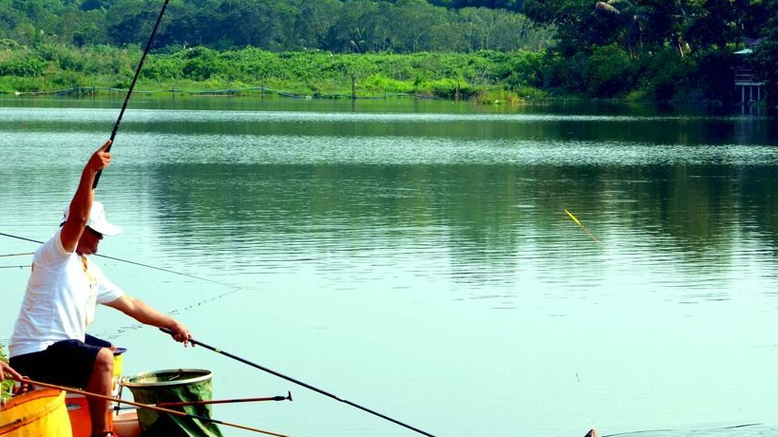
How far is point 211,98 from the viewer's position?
76.9 m

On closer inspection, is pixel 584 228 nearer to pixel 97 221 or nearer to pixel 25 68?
pixel 97 221

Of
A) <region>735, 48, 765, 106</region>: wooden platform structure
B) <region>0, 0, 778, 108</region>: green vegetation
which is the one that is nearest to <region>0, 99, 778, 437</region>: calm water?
<region>0, 0, 778, 108</region>: green vegetation

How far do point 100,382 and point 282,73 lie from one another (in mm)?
80772

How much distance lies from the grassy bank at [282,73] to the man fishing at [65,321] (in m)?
67.4

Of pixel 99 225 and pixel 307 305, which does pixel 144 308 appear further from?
pixel 307 305

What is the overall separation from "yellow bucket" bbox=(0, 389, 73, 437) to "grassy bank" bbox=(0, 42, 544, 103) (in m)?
68.0

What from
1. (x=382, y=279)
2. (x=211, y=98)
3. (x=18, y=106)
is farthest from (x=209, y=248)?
(x=211, y=98)

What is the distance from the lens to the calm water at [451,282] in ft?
30.7

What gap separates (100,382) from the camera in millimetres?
5793

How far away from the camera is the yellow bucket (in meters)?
5.26

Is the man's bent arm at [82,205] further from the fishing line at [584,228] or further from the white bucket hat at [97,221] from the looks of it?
the fishing line at [584,228]

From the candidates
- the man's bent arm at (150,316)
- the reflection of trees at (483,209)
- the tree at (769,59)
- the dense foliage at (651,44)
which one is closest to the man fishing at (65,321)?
the man's bent arm at (150,316)

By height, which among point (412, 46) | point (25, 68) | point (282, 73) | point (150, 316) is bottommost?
point (150, 316)

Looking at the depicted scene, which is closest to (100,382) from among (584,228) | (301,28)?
(584,228)
